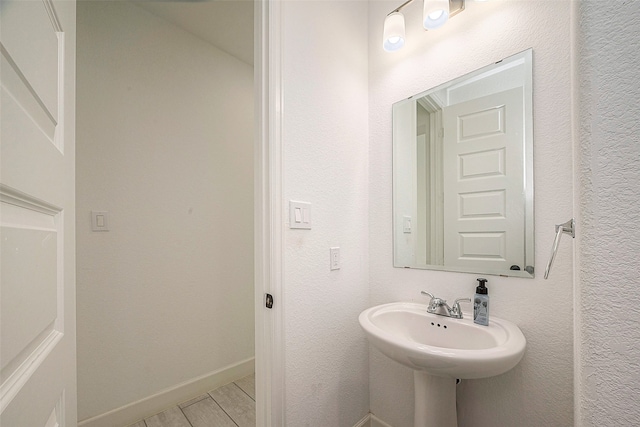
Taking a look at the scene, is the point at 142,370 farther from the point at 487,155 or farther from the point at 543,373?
the point at 487,155

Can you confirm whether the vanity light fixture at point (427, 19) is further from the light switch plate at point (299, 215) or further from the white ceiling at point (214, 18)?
the white ceiling at point (214, 18)

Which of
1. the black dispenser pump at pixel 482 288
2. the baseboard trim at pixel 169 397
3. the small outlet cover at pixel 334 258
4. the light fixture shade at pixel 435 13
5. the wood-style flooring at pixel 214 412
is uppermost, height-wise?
the light fixture shade at pixel 435 13

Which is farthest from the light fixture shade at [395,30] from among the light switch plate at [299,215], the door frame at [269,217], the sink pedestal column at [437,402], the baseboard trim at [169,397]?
the baseboard trim at [169,397]

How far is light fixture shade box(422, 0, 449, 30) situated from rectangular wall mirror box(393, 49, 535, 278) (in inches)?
9.8

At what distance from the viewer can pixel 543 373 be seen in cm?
96

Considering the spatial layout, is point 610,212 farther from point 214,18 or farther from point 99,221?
point 214,18

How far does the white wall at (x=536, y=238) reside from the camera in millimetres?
927

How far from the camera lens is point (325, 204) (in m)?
1.27

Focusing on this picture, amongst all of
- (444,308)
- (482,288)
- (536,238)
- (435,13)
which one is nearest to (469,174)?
(536,238)

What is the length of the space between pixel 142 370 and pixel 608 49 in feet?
7.43

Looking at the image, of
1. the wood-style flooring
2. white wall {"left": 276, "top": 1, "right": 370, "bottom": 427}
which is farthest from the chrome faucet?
the wood-style flooring

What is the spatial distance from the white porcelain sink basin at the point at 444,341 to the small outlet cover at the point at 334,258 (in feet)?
0.84

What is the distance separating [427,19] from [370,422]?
2004 millimetres

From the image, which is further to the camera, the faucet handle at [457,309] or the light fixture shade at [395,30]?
the light fixture shade at [395,30]
